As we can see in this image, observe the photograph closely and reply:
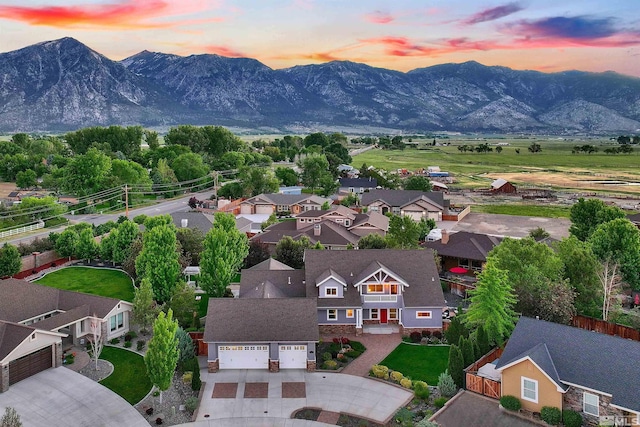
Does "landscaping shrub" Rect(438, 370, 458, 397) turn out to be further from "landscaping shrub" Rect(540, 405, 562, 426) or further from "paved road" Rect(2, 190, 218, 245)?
"paved road" Rect(2, 190, 218, 245)

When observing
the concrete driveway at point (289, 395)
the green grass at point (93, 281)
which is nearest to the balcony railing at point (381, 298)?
the concrete driveway at point (289, 395)

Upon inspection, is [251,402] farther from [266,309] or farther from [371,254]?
[371,254]

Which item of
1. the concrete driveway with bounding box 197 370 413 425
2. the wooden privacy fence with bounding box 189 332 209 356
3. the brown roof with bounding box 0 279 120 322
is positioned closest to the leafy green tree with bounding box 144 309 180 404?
the concrete driveway with bounding box 197 370 413 425

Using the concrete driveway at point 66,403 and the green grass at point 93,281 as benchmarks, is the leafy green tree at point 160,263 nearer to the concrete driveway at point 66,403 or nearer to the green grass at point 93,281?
the green grass at point 93,281

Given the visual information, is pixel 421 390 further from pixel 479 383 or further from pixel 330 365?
pixel 330 365

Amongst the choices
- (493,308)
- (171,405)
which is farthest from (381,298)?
(171,405)

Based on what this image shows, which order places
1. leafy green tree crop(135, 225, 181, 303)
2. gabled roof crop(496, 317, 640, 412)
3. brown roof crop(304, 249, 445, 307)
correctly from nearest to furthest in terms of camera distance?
gabled roof crop(496, 317, 640, 412) < brown roof crop(304, 249, 445, 307) < leafy green tree crop(135, 225, 181, 303)
